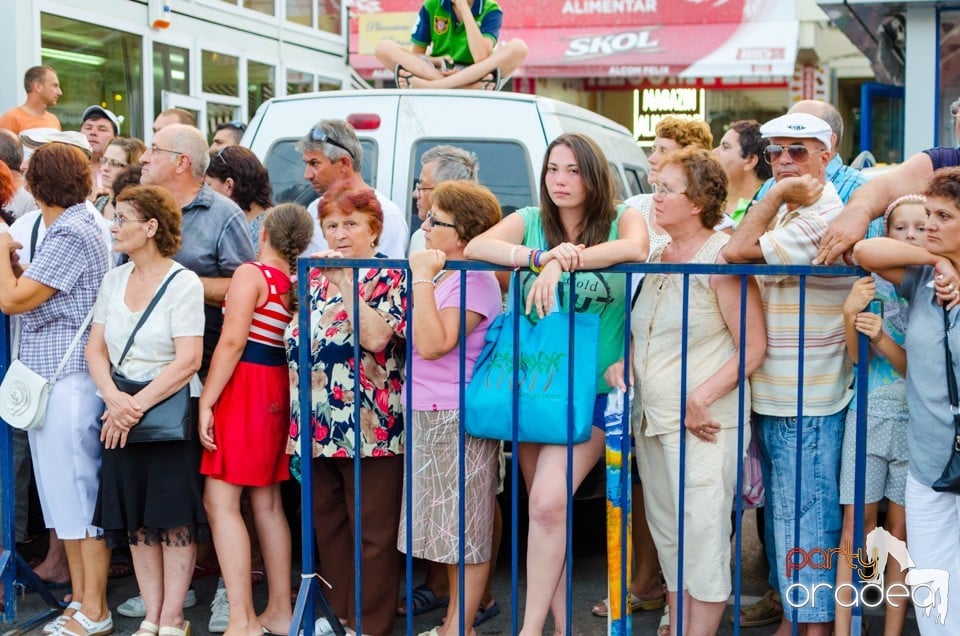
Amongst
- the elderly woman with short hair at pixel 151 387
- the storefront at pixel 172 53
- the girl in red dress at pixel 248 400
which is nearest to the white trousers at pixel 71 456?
the elderly woman with short hair at pixel 151 387

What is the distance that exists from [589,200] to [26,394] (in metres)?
2.52

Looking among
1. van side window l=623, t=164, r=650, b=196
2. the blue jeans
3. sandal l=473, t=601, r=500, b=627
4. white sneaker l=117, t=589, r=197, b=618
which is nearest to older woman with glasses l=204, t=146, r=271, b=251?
white sneaker l=117, t=589, r=197, b=618

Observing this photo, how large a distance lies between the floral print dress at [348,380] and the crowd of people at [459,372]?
0.01m

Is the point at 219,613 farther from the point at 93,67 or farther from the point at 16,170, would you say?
the point at 93,67

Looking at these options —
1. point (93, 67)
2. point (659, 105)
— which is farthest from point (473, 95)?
point (659, 105)

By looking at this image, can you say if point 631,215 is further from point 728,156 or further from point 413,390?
point 728,156

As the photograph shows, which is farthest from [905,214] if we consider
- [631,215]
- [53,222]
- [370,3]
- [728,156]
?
[370,3]

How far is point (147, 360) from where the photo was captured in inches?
183

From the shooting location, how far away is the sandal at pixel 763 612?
16.3ft

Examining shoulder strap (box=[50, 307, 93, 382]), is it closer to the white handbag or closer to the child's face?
the white handbag

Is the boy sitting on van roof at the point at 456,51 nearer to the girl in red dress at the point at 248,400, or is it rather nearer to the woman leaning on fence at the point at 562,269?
the girl in red dress at the point at 248,400

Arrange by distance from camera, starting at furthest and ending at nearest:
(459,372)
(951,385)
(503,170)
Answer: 1. (503,170)
2. (459,372)
3. (951,385)

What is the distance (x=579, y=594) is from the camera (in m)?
5.32

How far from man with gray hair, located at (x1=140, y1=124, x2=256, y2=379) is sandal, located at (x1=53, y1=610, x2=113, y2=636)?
1138 mm
